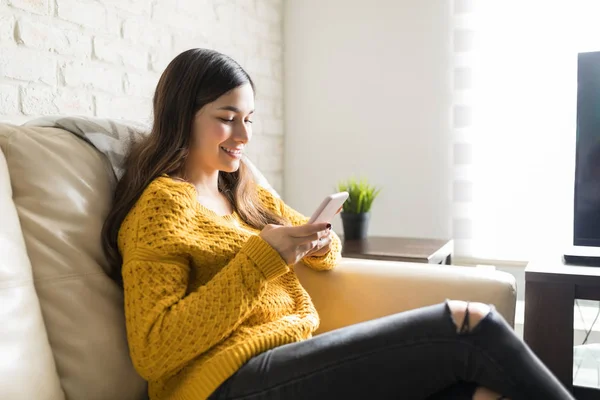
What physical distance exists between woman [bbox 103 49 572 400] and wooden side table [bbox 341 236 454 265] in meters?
0.54

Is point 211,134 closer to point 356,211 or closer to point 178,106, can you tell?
point 178,106

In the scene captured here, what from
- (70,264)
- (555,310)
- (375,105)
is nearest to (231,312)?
(70,264)

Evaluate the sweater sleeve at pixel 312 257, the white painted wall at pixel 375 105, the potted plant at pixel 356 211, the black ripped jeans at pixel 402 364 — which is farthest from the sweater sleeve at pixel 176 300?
the white painted wall at pixel 375 105

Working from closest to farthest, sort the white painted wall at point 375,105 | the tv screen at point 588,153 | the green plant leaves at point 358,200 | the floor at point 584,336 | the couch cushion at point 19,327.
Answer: the couch cushion at point 19,327 < the tv screen at point 588,153 < the floor at point 584,336 < the green plant leaves at point 358,200 < the white painted wall at point 375,105

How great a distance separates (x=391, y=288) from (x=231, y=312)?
0.47 meters

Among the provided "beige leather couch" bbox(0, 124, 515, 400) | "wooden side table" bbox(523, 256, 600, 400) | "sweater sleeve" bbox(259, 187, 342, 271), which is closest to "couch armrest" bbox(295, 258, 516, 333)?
"sweater sleeve" bbox(259, 187, 342, 271)

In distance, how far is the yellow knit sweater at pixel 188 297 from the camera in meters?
0.96

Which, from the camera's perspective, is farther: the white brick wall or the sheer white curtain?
the sheer white curtain

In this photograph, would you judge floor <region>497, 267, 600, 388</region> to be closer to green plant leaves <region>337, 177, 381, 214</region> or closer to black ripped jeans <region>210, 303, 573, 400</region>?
green plant leaves <region>337, 177, 381, 214</region>

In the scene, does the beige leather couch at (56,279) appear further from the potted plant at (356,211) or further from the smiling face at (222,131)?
the potted plant at (356,211)

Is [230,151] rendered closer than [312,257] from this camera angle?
Yes

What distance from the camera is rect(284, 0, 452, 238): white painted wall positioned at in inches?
91.4


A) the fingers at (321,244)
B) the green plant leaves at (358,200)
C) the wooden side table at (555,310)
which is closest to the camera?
the fingers at (321,244)

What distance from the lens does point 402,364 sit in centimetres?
90
